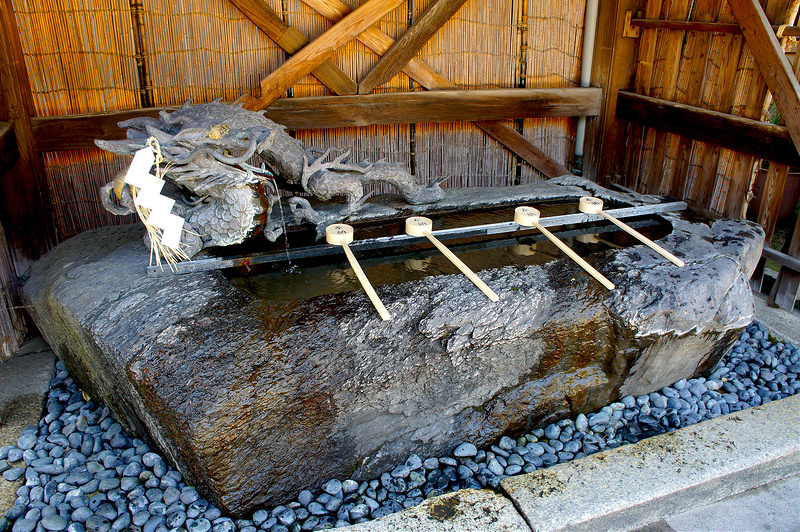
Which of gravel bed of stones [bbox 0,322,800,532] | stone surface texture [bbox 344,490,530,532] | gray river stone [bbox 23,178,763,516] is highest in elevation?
gray river stone [bbox 23,178,763,516]

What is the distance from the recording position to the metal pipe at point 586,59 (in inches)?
188

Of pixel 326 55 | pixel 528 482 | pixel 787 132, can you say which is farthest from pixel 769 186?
pixel 326 55

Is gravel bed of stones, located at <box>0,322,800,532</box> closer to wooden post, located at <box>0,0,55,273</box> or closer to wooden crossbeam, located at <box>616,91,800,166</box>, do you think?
wooden post, located at <box>0,0,55,273</box>

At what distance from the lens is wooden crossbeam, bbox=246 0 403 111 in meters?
4.00

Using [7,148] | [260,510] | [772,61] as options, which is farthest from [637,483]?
[7,148]

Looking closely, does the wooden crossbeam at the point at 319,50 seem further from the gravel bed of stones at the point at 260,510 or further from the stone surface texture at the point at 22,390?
the gravel bed of stones at the point at 260,510

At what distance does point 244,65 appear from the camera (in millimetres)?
4090

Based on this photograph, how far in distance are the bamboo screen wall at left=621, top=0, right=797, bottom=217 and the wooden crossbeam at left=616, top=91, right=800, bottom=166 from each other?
0.10m

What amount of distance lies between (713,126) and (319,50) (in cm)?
291

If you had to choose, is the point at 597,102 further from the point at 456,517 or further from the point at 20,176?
the point at 20,176

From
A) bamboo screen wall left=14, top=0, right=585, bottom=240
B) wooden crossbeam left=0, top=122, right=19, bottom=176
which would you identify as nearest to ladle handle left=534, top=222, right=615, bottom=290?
bamboo screen wall left=14, top=0, right=585, bottom=240

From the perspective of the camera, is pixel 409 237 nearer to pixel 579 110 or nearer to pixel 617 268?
pixel 617 268

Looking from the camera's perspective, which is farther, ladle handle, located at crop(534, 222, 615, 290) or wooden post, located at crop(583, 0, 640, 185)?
wooden post, located at crop(583, 0, 640, 185)

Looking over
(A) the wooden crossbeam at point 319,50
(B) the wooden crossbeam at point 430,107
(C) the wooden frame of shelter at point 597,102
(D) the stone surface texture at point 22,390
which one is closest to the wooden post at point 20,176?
(C) the wooden frame of shelter at point 597,102
